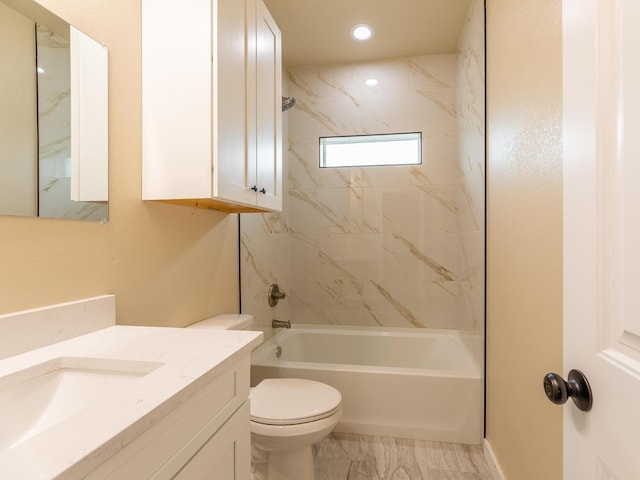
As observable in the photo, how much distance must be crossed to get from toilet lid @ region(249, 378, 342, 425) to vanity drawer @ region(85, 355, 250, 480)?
2.12 feet

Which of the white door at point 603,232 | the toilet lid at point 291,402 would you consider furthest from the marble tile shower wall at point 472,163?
the white door at point 603,232

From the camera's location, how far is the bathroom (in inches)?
38.2

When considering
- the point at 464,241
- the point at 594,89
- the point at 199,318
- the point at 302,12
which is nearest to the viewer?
the point at 594,89

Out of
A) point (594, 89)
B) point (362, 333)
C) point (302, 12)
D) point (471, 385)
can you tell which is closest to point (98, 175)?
point (594, 89)

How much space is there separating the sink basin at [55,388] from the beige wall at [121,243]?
0.72ft

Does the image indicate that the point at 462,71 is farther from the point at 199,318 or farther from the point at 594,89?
the point at 199,318

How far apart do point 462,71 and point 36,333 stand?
278 cm

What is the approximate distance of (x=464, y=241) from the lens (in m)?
2.42

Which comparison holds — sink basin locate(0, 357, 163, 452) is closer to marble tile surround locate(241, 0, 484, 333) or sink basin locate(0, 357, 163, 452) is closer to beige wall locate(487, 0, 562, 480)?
beige wall locate(487, 0, 562, 480)

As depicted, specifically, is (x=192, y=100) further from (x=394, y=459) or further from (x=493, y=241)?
(x=394, y=459)

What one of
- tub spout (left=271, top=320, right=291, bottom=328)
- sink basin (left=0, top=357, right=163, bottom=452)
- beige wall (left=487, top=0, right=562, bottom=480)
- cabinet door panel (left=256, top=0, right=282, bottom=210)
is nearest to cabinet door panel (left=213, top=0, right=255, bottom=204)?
cabinet door panel (left=256, top=0, right=282, bottom=210)

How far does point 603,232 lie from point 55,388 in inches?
44.0

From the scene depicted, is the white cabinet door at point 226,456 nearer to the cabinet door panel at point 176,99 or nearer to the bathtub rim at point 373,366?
the cabinet door panel at point 176,99

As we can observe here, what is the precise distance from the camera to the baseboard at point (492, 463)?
1538 mm
